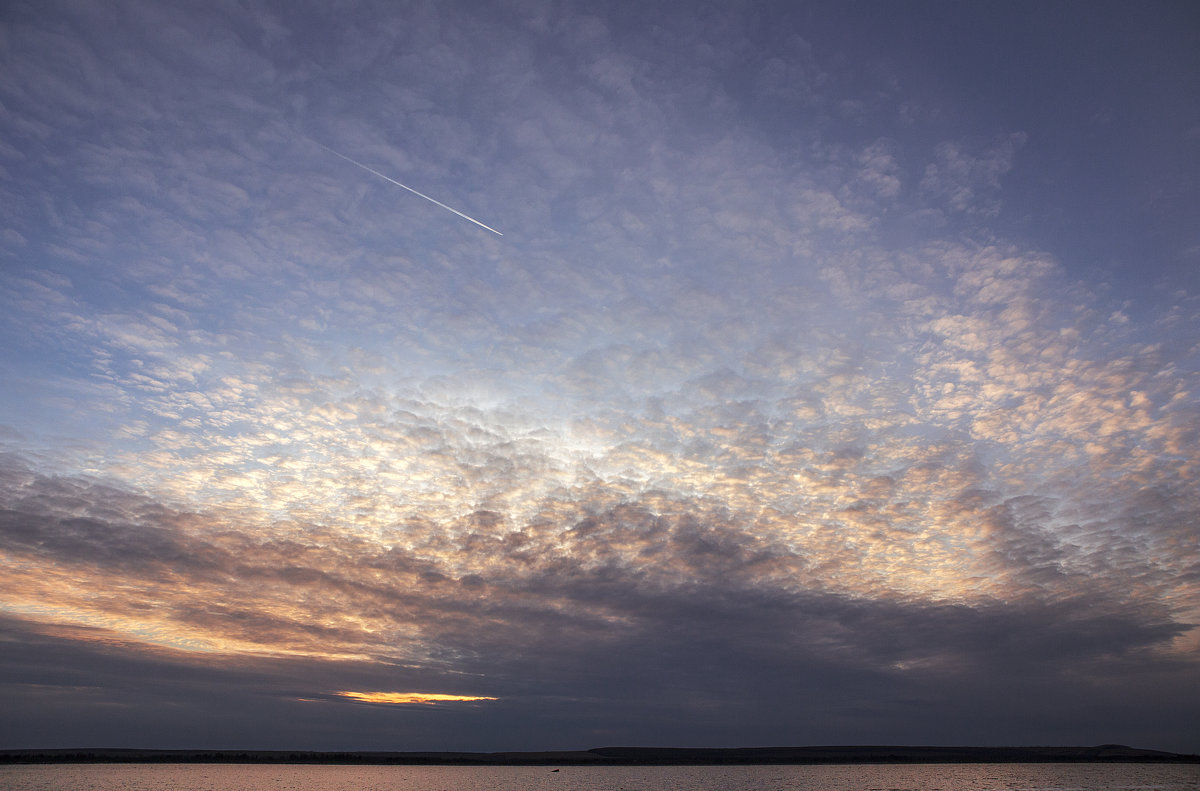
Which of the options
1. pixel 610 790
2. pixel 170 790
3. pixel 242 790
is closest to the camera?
pixel 170 790

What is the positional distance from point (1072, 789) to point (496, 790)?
106169mm

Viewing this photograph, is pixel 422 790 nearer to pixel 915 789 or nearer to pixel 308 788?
pixel 308 788

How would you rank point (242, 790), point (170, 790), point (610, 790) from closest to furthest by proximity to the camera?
point (170, 790)
point (242, 790)
point (610, 790)

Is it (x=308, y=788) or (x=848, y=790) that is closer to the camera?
(x=848, y=790)

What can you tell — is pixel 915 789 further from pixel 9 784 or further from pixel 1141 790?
pixel 9 784

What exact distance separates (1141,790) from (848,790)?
48498mm

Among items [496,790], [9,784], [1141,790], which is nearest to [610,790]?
[496,790]

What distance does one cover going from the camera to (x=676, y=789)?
12656 centimetres

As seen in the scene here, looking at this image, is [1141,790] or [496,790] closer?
[1141,790]

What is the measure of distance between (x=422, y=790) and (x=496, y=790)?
1421 centimetres

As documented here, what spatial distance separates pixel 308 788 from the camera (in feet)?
427

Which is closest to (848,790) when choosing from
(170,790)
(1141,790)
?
(1141,790)

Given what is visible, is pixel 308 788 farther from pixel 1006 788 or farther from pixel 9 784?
pixel 1006 788

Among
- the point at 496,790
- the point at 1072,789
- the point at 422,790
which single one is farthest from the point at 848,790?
the point at 422,790
